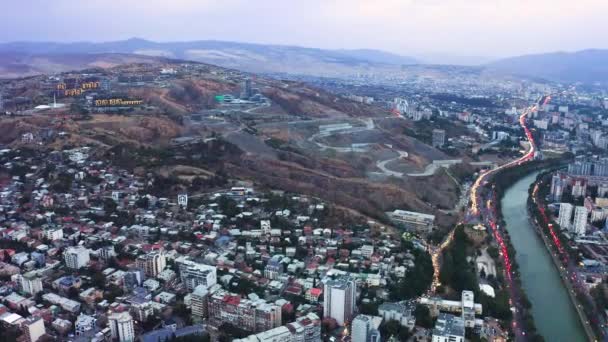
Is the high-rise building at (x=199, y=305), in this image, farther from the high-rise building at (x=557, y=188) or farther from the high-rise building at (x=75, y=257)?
the high-rise building at (x=557, y=188)

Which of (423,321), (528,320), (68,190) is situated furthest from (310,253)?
(68,190)

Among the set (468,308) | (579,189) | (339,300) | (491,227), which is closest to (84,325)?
(339,300)

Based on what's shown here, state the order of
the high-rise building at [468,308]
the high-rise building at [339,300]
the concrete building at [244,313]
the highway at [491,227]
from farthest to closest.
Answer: the highway at [491,227], the high-rise building at [468,308], the high-rise building at [339,300], the concrete building at [244,313]

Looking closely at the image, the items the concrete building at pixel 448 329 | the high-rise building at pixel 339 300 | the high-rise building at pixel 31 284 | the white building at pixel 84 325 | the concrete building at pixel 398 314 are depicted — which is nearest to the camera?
the concrete building at pixel 448 329

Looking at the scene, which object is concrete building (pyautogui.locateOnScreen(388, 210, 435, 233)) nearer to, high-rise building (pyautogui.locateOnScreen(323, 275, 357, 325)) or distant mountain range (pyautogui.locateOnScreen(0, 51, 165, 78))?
high-rise building (pyautogui.locateOnScreen(323, 275, 357, 325))

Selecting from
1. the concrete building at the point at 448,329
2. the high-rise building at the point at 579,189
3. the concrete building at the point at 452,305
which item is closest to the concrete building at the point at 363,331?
the concrete building at the point at 448,329

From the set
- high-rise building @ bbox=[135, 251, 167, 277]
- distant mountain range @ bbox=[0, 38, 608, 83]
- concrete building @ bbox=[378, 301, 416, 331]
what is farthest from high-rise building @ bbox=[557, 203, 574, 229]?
distant mountain range @ bbox=[0, 38, 608, 83]
